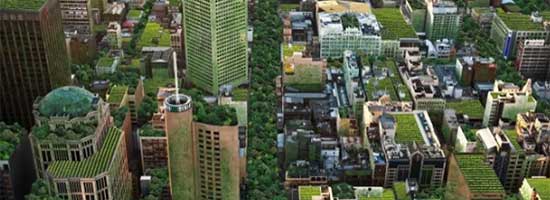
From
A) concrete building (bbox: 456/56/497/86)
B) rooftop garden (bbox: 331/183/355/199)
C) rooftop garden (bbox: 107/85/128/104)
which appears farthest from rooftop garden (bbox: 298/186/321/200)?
concrete building (bbox: 456/56/497/86)

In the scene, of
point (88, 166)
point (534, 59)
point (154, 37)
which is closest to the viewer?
point (88, 166)

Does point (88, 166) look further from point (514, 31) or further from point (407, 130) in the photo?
point (514, 31)

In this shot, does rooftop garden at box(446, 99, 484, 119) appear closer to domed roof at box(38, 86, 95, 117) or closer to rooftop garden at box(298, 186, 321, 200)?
rooftop garden at box(298, 186, 321, 200)

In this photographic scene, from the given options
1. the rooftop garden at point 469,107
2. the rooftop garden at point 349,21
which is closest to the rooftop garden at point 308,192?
the rooftop garden at point 469,107

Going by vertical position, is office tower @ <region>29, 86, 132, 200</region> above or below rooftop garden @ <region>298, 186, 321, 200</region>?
above

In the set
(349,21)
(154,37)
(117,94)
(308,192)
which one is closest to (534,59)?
Result: (349,21)

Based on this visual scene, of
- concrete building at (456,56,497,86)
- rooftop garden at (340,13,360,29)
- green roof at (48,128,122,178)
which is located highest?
rooftop garden at (340,13,360,29)
